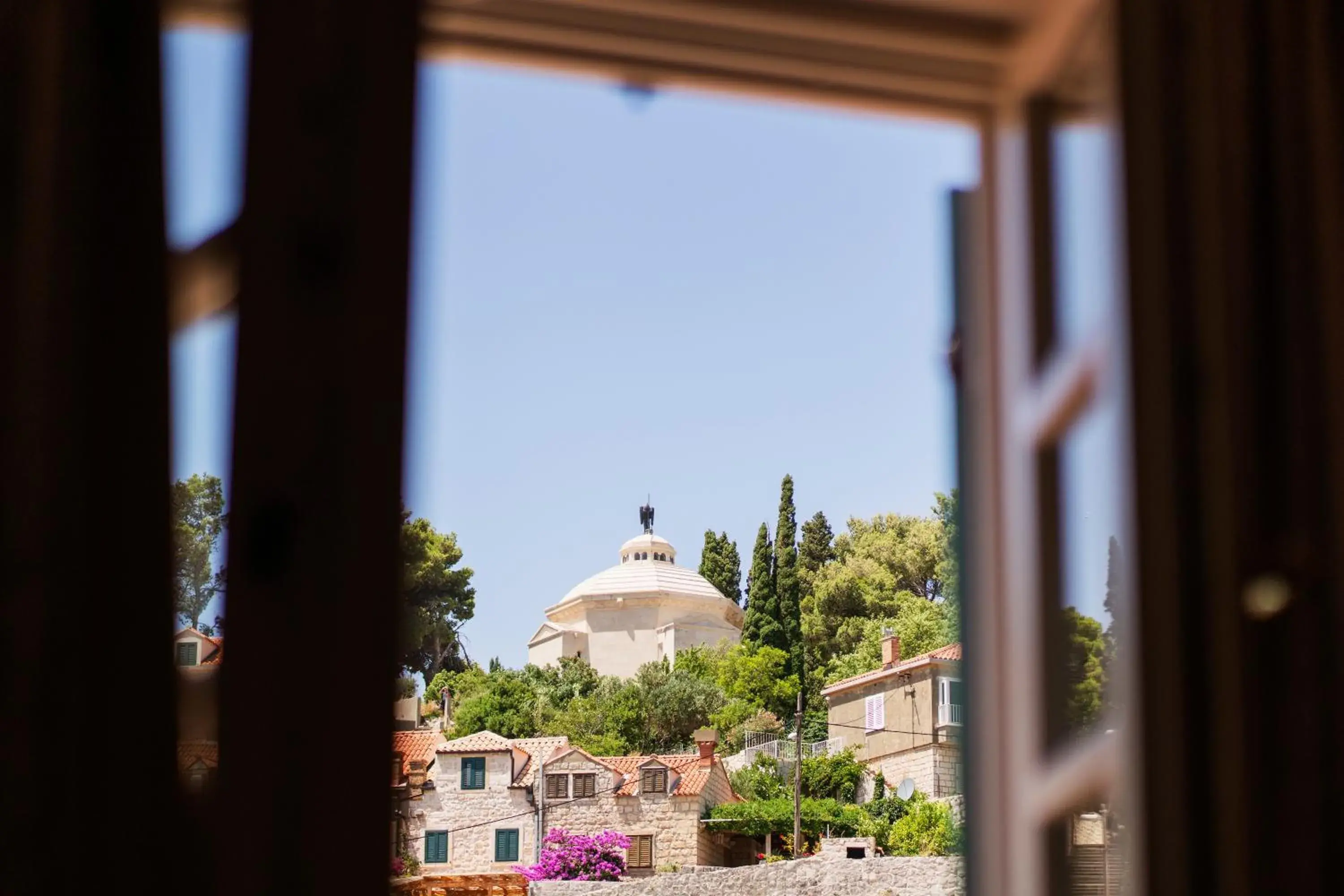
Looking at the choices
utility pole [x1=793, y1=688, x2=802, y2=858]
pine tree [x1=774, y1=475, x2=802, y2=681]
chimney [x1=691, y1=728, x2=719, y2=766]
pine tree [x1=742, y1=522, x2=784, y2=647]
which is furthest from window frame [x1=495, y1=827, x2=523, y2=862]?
pine tree [x1=742, y1=522, x2=784, y2=647]

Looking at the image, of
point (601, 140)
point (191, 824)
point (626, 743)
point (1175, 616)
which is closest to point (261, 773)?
point (191, 824)

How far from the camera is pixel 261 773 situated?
61 centimetres

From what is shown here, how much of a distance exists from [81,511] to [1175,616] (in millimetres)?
602

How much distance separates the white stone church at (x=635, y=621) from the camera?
2953 centimetres

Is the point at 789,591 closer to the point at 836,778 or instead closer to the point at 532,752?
the point at 836,778

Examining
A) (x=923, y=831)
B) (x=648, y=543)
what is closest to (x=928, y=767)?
(x=923, y=831)

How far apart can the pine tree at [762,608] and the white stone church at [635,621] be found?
2.68 m

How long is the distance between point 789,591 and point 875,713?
4.99 meters

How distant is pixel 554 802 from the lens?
1944cm

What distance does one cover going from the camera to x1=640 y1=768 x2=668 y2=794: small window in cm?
1934

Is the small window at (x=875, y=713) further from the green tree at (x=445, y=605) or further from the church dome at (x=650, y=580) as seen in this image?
the church dome at (x=650, y=580)

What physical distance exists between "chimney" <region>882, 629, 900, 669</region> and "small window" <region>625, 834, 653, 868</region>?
16.5 ft

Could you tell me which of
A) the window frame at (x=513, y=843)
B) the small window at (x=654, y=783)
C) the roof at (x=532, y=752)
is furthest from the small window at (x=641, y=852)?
the roof at (x=532, y=752)

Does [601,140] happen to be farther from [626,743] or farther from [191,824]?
[191,824]
